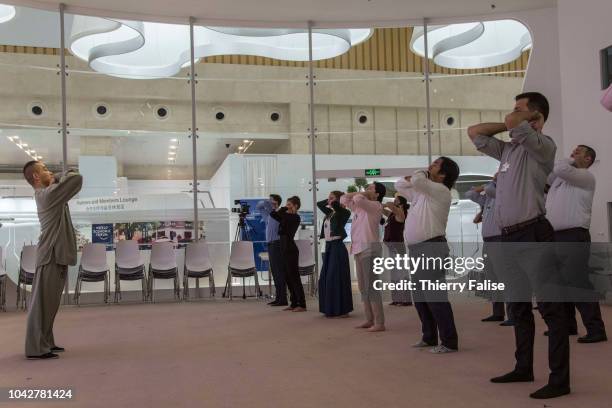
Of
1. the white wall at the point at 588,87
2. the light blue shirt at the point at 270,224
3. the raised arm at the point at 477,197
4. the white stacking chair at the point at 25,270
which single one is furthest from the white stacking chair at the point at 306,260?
the white wall at the point at 588,87

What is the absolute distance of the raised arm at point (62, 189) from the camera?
16.3 feet

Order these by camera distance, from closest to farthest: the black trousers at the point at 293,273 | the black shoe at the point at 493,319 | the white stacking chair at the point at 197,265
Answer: the black shoe at the point at 493,319 → the black trousers at the point at 293,273 → the white stacking chair at the point at 197,265

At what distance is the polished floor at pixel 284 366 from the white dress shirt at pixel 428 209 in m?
0.90

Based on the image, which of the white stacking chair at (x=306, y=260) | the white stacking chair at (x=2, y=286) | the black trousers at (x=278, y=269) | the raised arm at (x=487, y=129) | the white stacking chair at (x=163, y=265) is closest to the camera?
the raised arm at (x=487, y=129)

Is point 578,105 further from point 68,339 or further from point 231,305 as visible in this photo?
point 68,339

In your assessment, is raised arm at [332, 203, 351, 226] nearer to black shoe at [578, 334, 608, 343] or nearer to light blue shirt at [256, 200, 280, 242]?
light blue shirt at [256, 200, 280, 242]

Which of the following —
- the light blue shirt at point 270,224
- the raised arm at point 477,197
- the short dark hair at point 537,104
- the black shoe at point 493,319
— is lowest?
the black shoe at point 493,319

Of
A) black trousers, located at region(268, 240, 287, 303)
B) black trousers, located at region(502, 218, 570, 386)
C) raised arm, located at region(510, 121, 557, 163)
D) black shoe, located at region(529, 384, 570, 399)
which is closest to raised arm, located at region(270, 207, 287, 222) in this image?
black trousers, located at region(268, 240, 287, 303)

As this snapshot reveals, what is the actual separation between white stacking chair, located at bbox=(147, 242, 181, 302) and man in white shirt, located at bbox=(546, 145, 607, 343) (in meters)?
5.77

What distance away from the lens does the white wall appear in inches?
289

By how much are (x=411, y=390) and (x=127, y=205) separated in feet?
22.9

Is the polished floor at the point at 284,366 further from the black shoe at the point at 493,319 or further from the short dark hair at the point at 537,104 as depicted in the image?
the short dark hair at the point at 537,104

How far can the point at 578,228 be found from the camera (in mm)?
5008

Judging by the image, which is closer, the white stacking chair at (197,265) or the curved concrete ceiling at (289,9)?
the curved concrete ceiling at (289,9)
